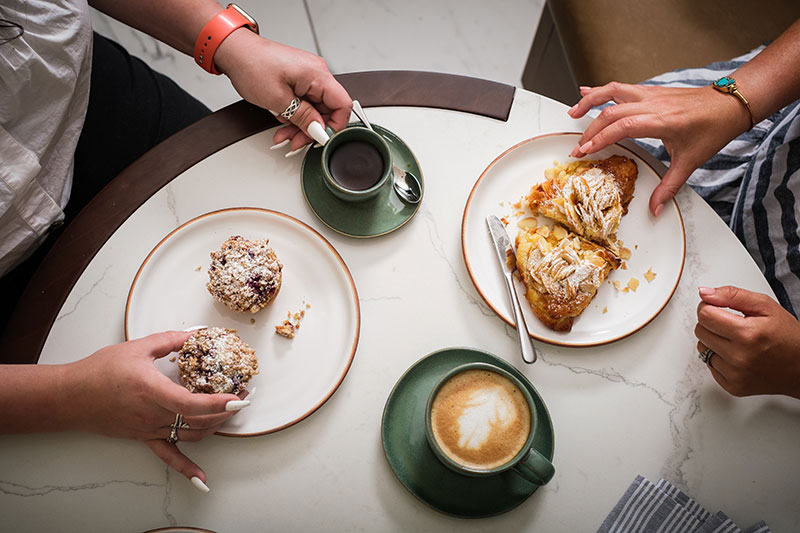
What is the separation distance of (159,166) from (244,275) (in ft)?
1.27

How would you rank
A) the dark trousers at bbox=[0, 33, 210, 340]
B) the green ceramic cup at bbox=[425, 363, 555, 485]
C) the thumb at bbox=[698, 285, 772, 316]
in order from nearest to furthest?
1. the green ceramic cup at bbox=[425, 363, 555, 485]
2. the thumb at bbox=[698, 285, 772, 316]
3. the dark trousers at bbox=[0, 33, 210, 340]

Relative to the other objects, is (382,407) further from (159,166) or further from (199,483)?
(159,166)

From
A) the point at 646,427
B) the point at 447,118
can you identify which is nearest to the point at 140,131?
the point at 447,118

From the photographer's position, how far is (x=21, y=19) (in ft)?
3.50

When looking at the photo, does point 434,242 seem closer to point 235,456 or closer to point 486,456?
Answer: point 486,456

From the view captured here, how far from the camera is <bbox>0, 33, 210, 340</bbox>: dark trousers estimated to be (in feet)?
4.65

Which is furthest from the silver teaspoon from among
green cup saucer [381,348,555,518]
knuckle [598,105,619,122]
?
knuckle [598,105,619,122]

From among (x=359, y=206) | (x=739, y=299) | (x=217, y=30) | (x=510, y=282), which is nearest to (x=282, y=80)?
(x=217, y=30)

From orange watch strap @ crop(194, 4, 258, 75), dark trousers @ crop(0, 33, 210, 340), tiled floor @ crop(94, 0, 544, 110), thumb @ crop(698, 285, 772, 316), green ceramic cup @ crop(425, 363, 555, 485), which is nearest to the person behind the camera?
green ceramic cup @ crop(425, 363, 555, 485)

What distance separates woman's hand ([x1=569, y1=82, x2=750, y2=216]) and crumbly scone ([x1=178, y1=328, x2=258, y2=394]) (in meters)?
0.93

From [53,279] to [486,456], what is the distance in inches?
40.8

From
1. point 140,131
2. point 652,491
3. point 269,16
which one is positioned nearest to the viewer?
point 652,491

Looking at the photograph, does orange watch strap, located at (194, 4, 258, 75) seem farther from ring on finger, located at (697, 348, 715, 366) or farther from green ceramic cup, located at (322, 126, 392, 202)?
ring on finger, located at (697, 348, 715, 366)

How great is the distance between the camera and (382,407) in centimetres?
119
